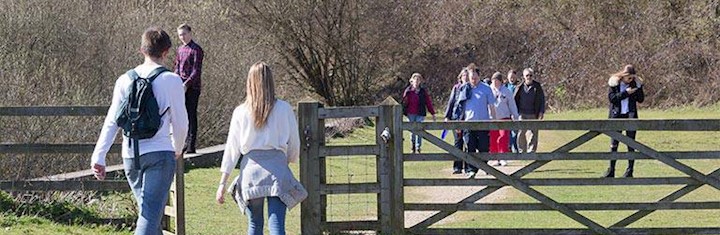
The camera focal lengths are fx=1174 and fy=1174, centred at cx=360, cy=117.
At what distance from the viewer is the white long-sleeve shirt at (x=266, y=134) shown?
8.70 metres

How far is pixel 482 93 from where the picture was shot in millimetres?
17312

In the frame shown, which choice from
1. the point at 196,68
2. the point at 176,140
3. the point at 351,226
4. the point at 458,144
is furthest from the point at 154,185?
the point at 458,144

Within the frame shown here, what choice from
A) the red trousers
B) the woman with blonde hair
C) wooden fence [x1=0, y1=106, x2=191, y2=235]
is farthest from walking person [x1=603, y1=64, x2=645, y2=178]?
the woman with blonde hair

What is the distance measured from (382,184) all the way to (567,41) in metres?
35.1

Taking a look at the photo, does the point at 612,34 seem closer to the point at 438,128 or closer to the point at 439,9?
the point at 439,9

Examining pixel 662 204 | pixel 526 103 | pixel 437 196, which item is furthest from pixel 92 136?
pixel 662 204

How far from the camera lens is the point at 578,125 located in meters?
11.1

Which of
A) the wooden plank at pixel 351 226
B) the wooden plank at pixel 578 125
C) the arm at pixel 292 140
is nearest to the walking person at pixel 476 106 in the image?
the wooden plank at pixel 578 125

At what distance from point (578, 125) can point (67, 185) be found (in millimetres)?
5058

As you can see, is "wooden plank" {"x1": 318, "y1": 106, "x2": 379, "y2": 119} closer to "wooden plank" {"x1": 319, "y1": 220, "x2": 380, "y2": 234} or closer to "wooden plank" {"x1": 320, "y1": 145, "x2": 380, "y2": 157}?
"wooden plank" {"x1": 320, "y1": 145, "x2": 380, "y2": 157}

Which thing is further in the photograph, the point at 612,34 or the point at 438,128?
the point at 612,34

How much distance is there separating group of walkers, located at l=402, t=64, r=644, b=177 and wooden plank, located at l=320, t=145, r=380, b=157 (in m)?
3.82

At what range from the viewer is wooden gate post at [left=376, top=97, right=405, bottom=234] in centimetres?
1107

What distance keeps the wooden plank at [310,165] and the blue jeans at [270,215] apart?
2167 mm
